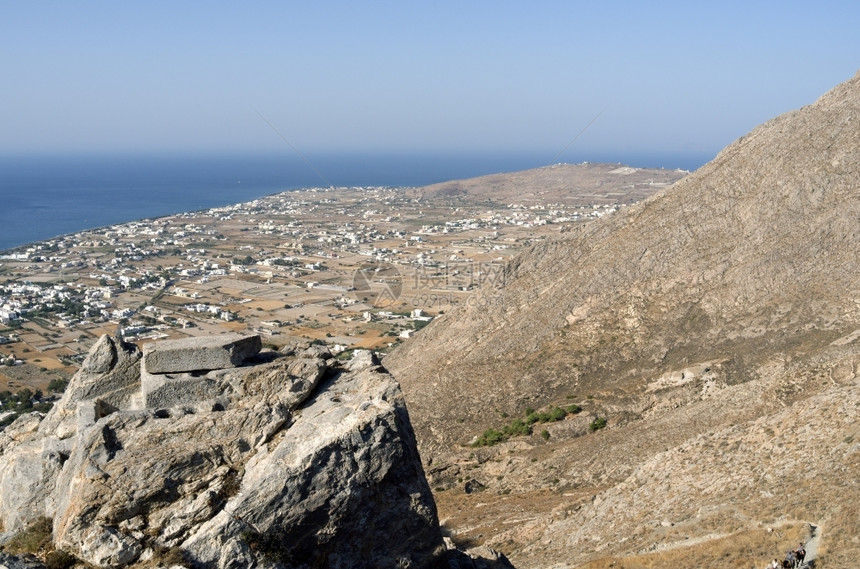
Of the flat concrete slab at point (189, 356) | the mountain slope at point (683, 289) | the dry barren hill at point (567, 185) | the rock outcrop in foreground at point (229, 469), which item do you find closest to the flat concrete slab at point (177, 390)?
the rock outcrop in foreground at point (229, 469)

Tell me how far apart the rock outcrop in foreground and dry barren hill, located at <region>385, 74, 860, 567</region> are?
7.24 metres

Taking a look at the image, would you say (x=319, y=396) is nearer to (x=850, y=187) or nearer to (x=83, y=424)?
(x=83, y=424)

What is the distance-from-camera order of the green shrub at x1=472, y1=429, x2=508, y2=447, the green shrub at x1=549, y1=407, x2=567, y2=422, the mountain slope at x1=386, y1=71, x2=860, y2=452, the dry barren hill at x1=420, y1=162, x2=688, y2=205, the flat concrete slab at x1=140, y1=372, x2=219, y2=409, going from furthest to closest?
the dry barren hill at x1=420, y1=162, x2=688, y2=205 → the mountain slope at x1=386, y1=71, x2=860, y2=452 → the green shrub at x1=549, y1=407, x2=567, y2=422 → the green shrub at x1=472, y1=429, x2=508, y2=447 → the flat concrete slab at x1=140, y1=372, x2=219, y2=409

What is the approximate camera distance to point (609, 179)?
175m

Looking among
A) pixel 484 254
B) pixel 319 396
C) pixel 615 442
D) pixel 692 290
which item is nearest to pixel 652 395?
pixel 615 442

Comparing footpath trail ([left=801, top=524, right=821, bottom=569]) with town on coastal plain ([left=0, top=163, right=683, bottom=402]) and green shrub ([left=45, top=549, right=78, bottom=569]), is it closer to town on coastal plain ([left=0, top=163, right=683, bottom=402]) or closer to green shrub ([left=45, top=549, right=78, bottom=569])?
green shrub ([left=45, top=549, right=78, bottom=569])

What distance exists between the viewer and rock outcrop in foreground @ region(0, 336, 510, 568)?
970cm

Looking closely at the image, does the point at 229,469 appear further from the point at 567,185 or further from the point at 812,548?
the point at 567,185

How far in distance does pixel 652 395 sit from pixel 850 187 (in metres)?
13.6

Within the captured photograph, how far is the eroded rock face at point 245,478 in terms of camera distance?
9.70m

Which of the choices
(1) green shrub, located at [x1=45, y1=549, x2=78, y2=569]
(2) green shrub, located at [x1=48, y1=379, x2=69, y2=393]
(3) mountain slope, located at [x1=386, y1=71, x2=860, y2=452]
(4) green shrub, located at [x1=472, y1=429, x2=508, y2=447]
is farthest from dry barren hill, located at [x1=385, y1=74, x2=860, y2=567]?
(2) green shrub, located at [x1=48, y1=379, x2=69, y2=393]

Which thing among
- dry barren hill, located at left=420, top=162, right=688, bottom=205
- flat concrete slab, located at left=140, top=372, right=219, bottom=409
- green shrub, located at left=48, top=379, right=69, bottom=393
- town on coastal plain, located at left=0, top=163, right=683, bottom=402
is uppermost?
dry barren hill, located at left=420, top=162, right=688, bottom=205

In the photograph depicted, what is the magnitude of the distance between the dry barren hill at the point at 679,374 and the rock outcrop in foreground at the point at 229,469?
7243mm

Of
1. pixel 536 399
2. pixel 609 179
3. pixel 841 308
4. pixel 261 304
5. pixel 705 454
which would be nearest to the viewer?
pixel 705 454
